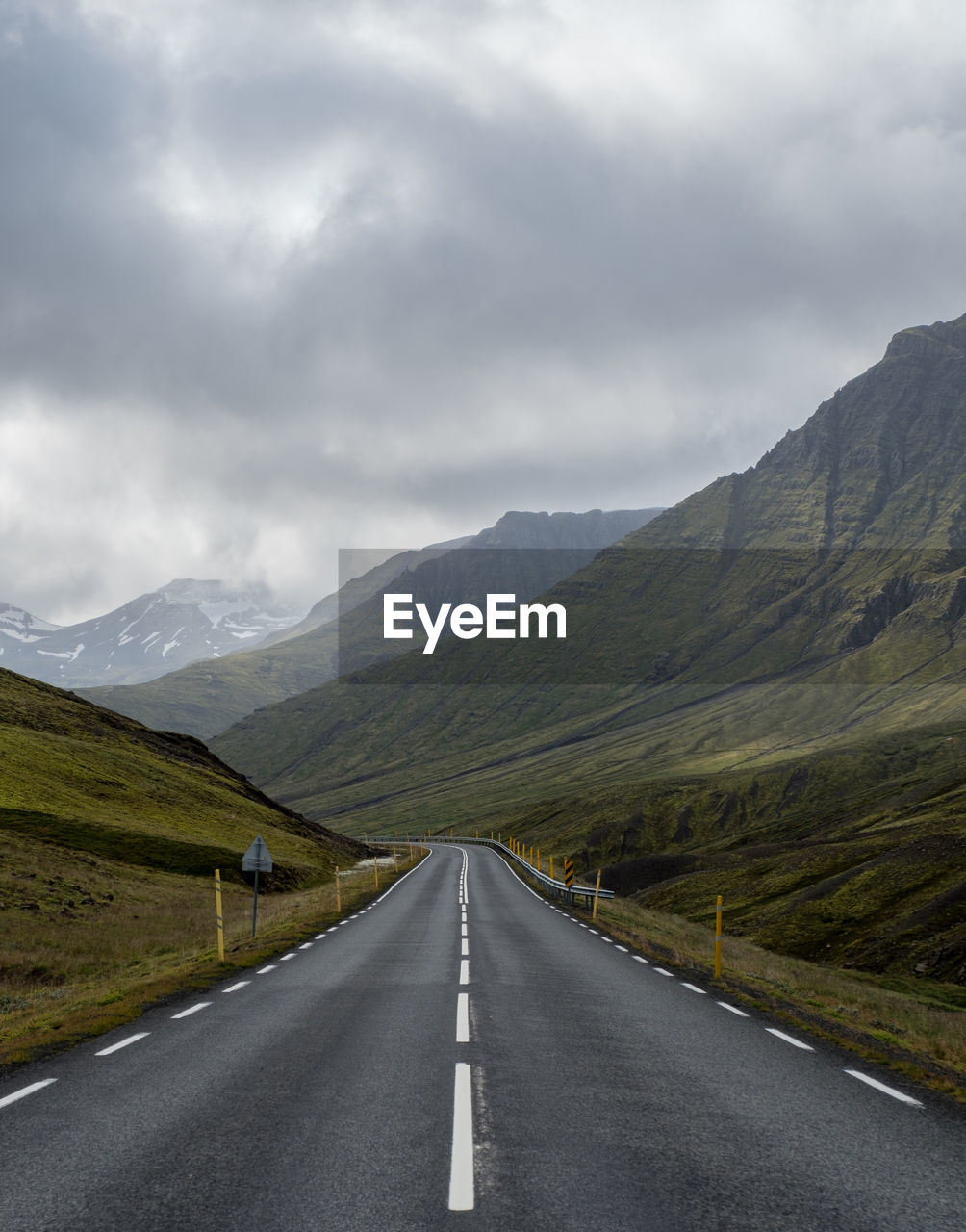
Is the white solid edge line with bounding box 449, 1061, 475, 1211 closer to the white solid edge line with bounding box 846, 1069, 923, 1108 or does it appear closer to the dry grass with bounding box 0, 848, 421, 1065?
the white solid edge line with bounding box 846, 1069, 923, 1108

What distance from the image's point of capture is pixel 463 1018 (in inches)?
482

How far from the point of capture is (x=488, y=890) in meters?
42.8

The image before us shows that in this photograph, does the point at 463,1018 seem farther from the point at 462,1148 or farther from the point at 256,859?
the point at 256,859

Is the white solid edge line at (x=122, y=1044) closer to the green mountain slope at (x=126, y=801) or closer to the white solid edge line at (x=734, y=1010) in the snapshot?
the white solid edge line at (x=734, y=1010)

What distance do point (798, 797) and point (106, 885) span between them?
86.4 m

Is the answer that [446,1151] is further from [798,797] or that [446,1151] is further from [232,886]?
[798,797]

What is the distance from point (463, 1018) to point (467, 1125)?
5144mm

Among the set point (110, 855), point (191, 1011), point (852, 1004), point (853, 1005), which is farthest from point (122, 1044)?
point (110, 855)

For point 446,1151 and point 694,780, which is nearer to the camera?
point 446,1151

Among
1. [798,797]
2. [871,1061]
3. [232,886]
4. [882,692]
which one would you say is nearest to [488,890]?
[232,886]

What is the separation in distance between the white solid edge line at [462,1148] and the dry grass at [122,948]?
5180mm

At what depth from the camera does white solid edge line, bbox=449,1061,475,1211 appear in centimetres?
573

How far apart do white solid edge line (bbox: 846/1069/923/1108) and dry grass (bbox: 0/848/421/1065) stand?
929 centimetres

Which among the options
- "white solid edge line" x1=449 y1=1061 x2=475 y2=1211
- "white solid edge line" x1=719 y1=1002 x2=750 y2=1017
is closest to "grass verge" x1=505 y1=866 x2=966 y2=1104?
"white solid edge line" x1=719 y1=1002 x2=750 y2=1017
